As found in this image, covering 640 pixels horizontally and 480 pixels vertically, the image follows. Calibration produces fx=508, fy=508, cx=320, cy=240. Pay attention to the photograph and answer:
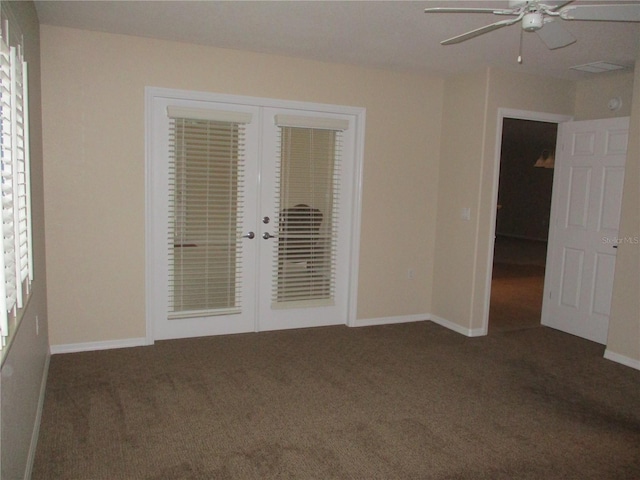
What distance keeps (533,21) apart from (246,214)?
2840mm

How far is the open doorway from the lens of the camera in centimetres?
590

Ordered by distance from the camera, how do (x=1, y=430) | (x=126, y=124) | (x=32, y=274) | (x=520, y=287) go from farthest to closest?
(x=520, y=287)
(x=126, y=124)
(x=32, y=274)
(x=1, y=430)

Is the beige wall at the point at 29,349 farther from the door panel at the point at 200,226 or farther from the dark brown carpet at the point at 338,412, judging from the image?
the door panel at the point at 200,226

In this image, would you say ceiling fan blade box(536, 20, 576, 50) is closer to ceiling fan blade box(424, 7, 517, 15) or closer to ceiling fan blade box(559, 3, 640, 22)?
ceiling fan blade box(559, 3, 640, 22)

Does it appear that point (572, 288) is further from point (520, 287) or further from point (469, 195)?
point (520, 287)

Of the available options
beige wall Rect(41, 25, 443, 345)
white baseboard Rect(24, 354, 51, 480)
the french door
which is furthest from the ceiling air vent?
white baseboard Rect(24, 354, 51, 480)

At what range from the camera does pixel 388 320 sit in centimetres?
519

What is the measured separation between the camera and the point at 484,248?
474 cm

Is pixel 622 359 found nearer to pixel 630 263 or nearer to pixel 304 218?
pixel 630 263

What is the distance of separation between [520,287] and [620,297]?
3013 millimetres

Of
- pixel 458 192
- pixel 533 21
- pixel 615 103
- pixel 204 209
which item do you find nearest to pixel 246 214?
pixel 204 209

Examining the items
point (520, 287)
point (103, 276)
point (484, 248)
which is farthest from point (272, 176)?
point (520, 287)

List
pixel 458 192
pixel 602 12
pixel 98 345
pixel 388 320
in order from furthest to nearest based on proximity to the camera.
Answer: pixel 388 320 < pixel 458 192 < pixel 98 345 < pixel 602 12

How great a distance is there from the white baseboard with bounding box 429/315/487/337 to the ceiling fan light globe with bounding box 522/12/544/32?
120 inches
